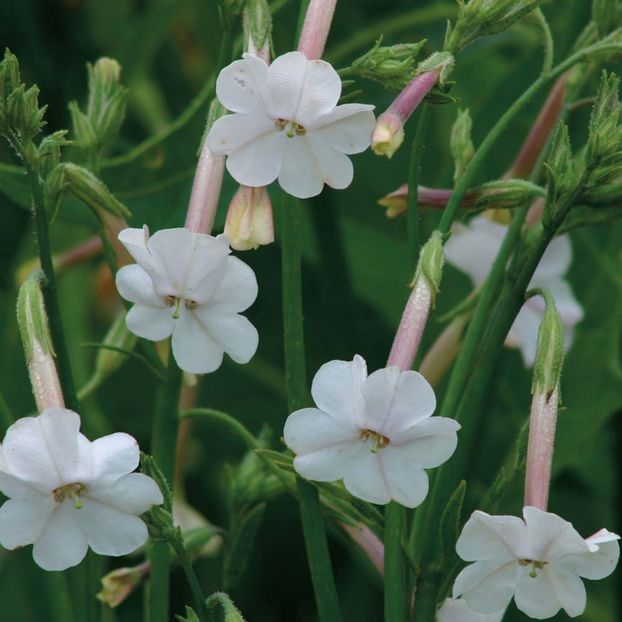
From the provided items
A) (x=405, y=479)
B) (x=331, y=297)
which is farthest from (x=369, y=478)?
(x=331, y=297)

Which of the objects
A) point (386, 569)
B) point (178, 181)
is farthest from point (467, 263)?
point (386, 569)

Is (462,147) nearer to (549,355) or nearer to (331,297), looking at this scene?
(549,355)

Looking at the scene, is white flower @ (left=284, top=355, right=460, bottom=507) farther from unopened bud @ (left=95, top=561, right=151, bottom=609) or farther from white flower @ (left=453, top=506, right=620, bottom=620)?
unopened bud @ (left=95, top=561, right=151, bottom=609)

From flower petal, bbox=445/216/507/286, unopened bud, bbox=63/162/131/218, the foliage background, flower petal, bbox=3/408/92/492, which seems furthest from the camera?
the foliage background

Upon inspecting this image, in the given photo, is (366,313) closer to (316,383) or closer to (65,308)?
(65,308)

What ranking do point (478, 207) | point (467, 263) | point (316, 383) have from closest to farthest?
point (316, 383), point (478, 207), point (467, 263)

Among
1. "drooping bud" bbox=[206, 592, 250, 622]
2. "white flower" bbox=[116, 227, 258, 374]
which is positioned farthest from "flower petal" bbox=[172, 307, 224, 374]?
"drooping bud" bbox=[206, 592, 250, 622]
